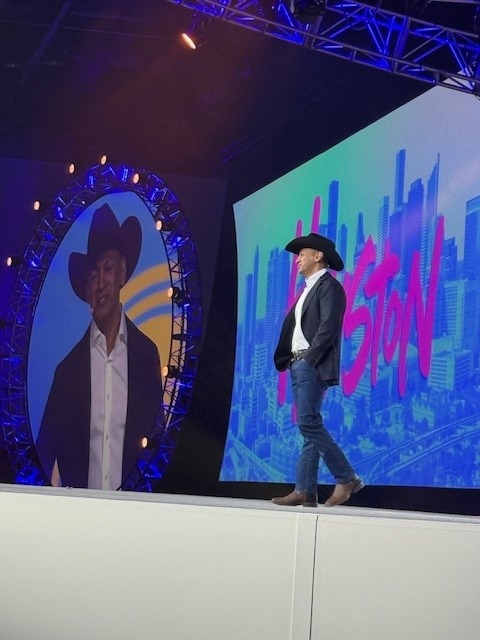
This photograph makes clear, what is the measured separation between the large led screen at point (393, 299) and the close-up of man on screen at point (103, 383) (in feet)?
3.49

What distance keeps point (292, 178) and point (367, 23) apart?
1295mm

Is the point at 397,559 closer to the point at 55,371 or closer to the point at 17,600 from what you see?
the point at 17,600

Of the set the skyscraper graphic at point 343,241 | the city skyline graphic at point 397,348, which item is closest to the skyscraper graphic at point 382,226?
the city skyline graphic at point 397,348

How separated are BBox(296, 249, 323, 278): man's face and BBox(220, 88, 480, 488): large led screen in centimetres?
110

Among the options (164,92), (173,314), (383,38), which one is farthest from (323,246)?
(164,92)

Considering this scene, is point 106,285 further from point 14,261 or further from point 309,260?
point 309,260

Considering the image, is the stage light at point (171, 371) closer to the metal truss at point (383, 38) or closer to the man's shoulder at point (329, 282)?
the metal truss at point (383, 38)

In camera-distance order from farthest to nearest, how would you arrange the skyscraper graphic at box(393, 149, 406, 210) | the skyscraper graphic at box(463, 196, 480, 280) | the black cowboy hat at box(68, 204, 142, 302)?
the black cowboy hat at box(68, 204, 142, 302), the skyscraper graphic at box(393, 149, 406, 210), the skyscraper graphic at box(463, 196, 480, 280)

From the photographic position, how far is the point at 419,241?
5676mm

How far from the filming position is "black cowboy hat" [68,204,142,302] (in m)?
7.79

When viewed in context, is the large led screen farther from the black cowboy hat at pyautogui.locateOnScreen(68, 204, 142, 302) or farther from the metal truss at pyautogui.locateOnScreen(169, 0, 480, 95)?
the black cowboy hat at pyautogui.locateOnScreen(68, 204, 142, 302)

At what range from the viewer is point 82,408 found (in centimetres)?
789

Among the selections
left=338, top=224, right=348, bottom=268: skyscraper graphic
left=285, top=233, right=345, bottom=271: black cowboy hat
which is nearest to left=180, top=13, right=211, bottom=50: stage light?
left=338, top=224, right=348, bottom=268: skyscraper graphic

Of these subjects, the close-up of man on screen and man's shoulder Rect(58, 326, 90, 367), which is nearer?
the close-up of man on screen
